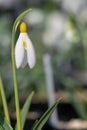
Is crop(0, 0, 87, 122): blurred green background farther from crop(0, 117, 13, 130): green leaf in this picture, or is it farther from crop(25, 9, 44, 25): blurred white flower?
crop(0, 117, 13, 130): green leaf

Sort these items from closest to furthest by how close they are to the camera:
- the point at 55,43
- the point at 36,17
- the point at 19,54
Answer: the point at 19,54, the point at 55,43, the point at 36,17

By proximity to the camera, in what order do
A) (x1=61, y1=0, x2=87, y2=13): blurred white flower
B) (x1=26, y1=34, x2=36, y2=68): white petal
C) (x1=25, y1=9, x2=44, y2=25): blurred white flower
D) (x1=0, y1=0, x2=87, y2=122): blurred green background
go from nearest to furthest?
1. (x1=26, y1=34, x2=36, y2=68): white petal
2. (x1=0, y1=0, x2=87, y2=122): blurred green background
3. (x1=61, y1=0, x2=87, y2=13): blurred white flower
4. (x1=25, y1=9, x2=44, y2=25): blurred white flower

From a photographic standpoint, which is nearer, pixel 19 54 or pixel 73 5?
pixel 19 54

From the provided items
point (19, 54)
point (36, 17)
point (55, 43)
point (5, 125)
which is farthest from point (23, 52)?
point (36, 17)

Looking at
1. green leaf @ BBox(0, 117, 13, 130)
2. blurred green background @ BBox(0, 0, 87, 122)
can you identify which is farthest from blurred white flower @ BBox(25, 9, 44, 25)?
green leaf @ BBox(0, 117, 13, 130)

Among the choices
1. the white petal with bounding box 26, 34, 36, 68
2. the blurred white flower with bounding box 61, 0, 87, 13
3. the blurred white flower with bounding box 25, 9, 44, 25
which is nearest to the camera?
the white petal with bounding box 26, 34, 36, 68

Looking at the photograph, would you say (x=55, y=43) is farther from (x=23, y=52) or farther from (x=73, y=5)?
(x=23, y=52)

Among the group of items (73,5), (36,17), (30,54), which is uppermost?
(30,54)

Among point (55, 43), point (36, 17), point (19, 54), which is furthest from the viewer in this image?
point (36, 17)
